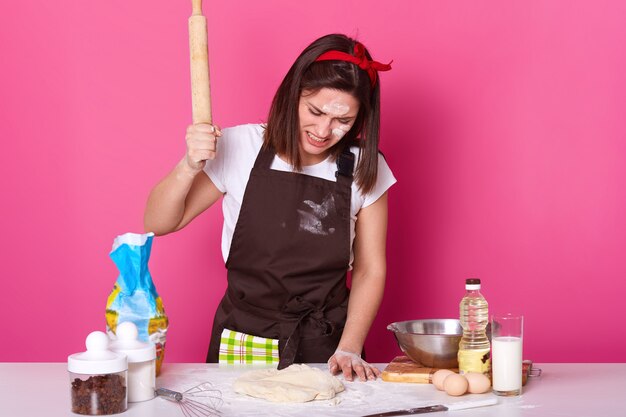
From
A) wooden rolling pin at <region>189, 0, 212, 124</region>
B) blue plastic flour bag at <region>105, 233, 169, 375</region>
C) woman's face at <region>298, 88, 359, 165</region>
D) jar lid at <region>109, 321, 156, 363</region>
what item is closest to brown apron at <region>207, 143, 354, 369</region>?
woman's face at <region>298, 88, 359, 165</region>

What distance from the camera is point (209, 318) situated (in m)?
3.33

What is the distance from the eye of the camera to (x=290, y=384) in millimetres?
1938

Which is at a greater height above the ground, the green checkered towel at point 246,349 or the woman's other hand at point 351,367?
the woman's other hand at point 351,367

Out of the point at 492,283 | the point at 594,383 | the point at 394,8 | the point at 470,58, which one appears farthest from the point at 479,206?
the point at 594,383

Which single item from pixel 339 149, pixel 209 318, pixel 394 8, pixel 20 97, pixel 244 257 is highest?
pixel 394 8

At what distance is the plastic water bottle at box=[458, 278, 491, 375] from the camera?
1973 millimetres

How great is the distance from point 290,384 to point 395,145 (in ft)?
5.17

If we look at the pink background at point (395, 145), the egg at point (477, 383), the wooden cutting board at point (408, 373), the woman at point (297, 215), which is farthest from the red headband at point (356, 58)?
the egg at point (477, 383)

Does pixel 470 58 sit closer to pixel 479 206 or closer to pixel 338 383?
pixel 479 206

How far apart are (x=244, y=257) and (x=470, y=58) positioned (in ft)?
4.09

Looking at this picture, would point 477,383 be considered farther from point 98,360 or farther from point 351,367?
point 98,360

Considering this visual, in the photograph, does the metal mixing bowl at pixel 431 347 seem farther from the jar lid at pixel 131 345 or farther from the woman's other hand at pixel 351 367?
the jar lid at pixel 131 345

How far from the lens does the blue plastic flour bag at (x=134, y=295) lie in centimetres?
200

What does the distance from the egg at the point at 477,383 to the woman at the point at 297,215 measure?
24.9 inches
